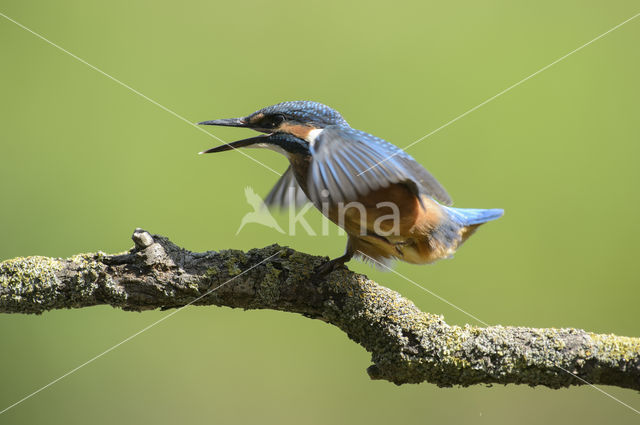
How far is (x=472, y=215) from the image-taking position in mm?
2379

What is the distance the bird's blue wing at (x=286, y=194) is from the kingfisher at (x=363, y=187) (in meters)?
0.04

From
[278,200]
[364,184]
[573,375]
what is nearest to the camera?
[573,375]

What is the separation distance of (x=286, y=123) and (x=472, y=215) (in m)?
0.90

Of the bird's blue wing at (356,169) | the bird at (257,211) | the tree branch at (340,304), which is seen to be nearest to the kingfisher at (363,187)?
the bird's blue wing at (356,169)

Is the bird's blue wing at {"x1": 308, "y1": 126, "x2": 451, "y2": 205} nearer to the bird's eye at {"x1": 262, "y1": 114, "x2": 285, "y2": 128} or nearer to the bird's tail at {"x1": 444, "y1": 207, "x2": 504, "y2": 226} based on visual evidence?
the bird's eye at {"x1": 262, "y1": 114, "x2": 285, "y2": 128}

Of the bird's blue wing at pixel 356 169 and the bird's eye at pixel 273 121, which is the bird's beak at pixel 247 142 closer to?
the bird's eye at pixel 273 121

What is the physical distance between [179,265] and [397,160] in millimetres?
828

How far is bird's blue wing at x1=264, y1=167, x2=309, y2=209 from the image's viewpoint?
2468 millimetres

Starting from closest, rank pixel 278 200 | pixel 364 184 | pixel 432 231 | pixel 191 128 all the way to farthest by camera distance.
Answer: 1. pixel 364 184
2. pixel 432 231
3. pixel 278 200
4. pixel 191 128

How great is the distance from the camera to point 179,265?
5.74 feet

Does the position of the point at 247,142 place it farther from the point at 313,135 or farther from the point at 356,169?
the point at 356,169

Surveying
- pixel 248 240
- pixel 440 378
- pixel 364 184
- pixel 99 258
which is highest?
pixel 364 184

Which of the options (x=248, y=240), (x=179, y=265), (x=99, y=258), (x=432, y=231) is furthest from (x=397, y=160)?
(x=248, y=240)

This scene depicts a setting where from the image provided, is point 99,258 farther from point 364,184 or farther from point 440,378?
point 440,378
